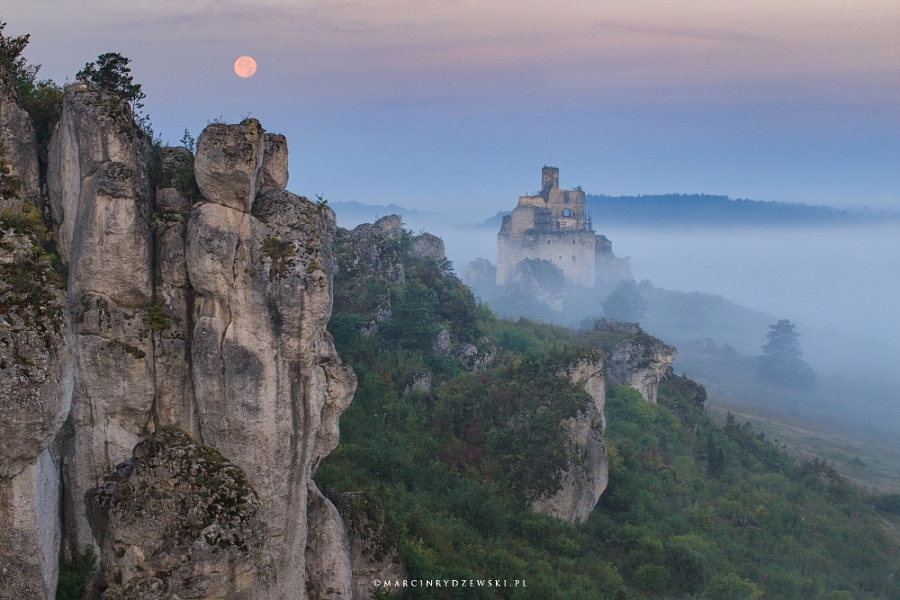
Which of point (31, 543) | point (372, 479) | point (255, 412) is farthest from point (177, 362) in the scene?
point (372, 479)

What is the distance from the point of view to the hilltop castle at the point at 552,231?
10944 cm

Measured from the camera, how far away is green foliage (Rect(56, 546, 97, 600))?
46.2 ft

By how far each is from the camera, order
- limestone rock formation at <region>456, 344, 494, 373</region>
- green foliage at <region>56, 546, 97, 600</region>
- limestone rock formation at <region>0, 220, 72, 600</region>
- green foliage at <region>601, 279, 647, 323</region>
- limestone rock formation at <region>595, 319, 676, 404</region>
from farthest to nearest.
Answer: green foliage at <region>601, 279, 647, 323</region> < limestone rock formation at <region>595, 319, 676, 404</region> < limestone rock formation at <region>456, 344, 494, 373</region> < green foliage at <region>56, 546, 97, 600</region> < limestone rock formation at <region>0, 220, 72, 600</region>

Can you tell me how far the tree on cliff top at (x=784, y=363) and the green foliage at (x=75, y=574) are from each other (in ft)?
290

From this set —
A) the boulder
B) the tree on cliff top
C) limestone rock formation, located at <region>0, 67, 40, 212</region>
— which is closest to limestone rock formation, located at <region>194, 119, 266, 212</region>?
the boulder

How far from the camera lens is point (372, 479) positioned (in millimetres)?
25703

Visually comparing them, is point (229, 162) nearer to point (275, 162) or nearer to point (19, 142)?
point (275, 162)

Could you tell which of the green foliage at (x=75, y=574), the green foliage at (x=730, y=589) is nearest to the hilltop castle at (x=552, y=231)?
the green foliage at (x=730, y=589)

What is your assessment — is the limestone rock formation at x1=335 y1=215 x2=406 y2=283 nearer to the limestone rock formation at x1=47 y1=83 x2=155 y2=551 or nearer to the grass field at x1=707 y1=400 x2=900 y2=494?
the grass field at x1=707 y1=400 x2=900 y2=494

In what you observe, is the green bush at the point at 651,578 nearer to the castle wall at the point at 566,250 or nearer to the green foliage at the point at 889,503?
the green foliage at the point at 889,503

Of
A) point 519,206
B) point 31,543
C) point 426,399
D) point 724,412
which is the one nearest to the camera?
point 31,543

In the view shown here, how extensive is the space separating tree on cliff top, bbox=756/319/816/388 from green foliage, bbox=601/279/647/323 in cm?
1575

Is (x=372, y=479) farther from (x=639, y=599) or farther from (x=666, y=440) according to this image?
(x=666, y=440)

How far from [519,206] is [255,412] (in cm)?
9745
